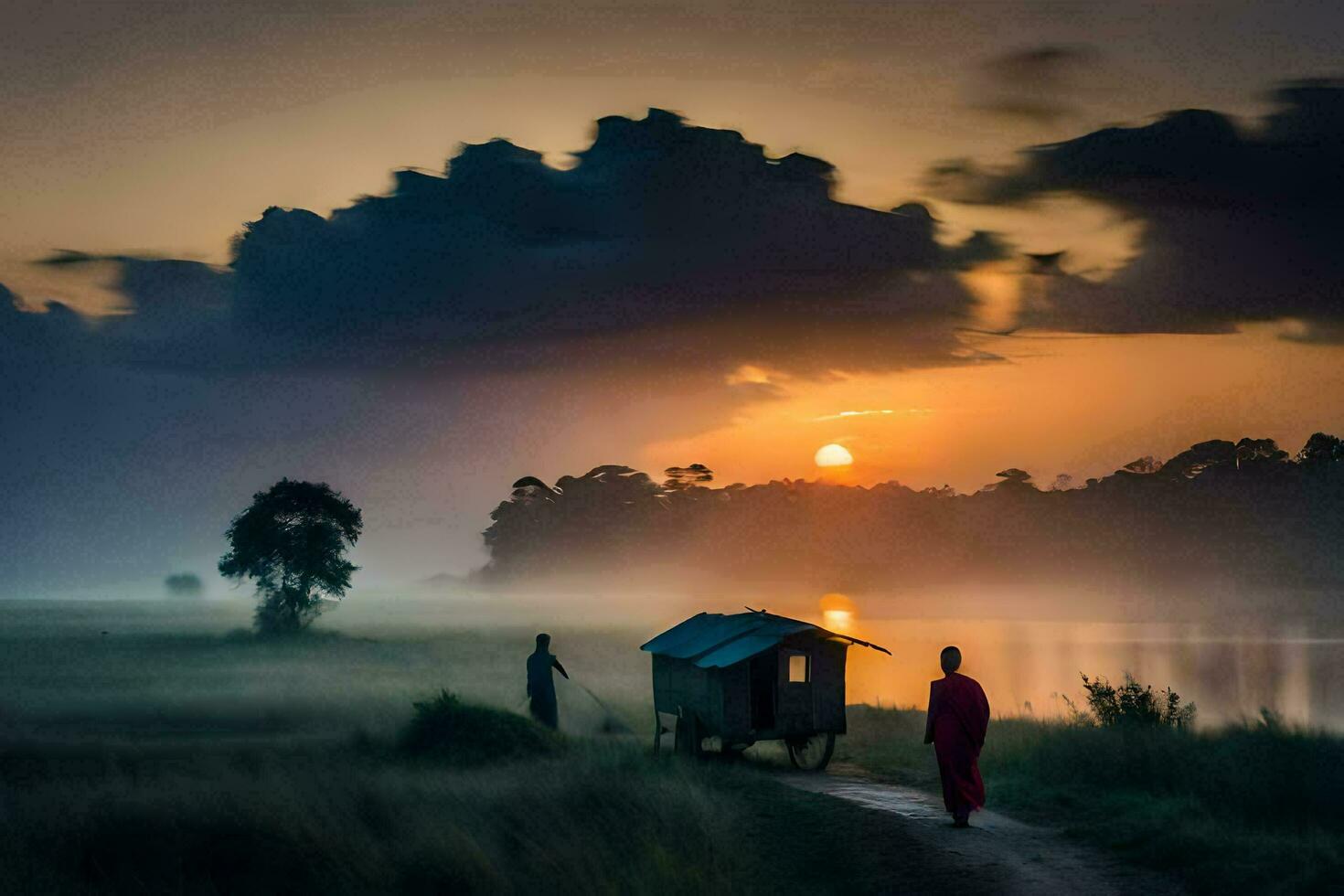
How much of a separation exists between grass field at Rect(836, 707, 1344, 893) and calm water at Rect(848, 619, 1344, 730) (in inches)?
219

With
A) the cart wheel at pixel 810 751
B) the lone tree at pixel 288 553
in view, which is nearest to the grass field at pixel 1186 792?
the cart wheel at pixel 810 751

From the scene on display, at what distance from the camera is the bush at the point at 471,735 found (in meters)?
25.0

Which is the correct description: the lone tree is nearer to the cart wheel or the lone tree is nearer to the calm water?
the calm water

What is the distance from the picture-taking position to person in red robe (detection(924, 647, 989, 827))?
18.7 m

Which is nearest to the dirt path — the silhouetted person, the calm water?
the silhouetted person

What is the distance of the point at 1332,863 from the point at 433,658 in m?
50.3

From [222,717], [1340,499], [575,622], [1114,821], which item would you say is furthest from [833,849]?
[1340,499]

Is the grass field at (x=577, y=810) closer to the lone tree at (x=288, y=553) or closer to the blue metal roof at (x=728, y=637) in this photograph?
the blue metal roof at (x=728, y=637)

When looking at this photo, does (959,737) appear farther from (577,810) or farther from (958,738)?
(577,810)

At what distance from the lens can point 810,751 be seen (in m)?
27.2

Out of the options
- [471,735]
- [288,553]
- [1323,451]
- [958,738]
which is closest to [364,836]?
[958,738]

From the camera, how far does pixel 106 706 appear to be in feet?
126

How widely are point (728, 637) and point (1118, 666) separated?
59426 millimetres

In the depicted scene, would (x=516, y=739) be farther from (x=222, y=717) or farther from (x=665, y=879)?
(x=222, y=717)
